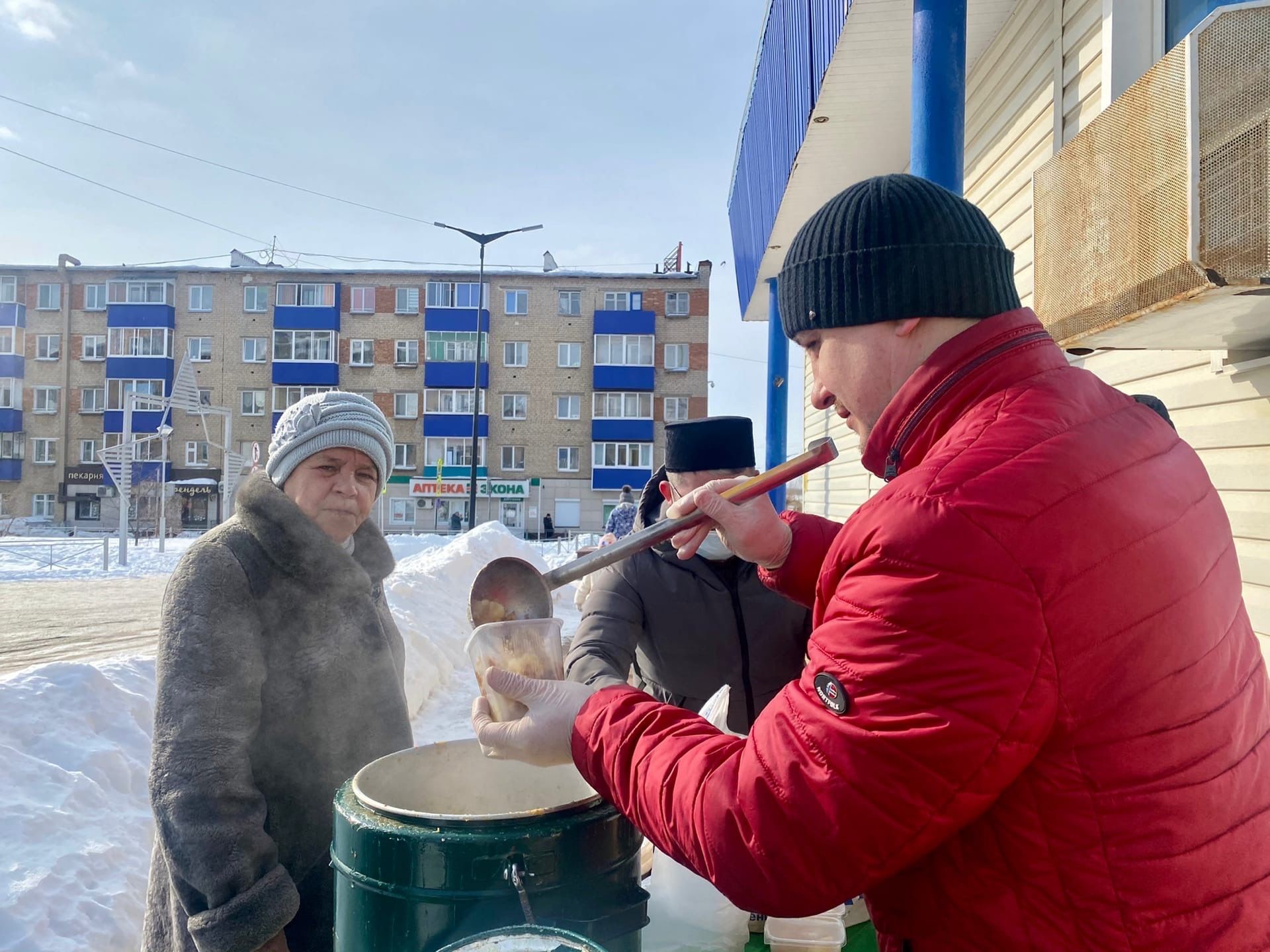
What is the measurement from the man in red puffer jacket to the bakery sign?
118 ft

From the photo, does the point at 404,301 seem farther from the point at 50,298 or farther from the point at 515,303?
the point at 50,298

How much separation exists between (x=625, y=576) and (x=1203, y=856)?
205cm

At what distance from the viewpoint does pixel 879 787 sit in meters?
0.90

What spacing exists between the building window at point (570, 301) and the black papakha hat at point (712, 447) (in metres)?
36.0

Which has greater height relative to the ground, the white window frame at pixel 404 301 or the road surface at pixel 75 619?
the white window frame at pixel 404 301

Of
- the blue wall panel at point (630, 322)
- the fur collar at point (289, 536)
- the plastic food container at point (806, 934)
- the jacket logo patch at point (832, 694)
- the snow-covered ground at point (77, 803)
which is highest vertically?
the blue wall panel at point (630, 322)

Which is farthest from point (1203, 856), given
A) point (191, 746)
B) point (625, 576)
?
point (625, 576)

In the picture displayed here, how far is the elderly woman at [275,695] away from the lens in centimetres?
167

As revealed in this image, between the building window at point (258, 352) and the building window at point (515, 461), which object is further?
the building window at point (258, 352)

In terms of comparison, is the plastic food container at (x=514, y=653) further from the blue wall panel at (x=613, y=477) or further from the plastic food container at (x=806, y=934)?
the blue wall panel at (x=613, y=477)

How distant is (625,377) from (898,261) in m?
36.5

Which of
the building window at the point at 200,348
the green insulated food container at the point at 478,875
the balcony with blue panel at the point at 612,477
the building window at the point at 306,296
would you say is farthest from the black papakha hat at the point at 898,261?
the building window at the point at 200,348

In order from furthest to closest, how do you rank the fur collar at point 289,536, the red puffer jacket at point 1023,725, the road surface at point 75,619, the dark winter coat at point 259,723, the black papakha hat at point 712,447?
the road surface at point 75,619 < the black papakha hat at point 712,447 < the fur collar at point 289,536 < the dark winter coat at point 259,723 < the red puffer jacket at point 1023,725

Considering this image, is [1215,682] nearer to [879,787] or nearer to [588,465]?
[879,787]
